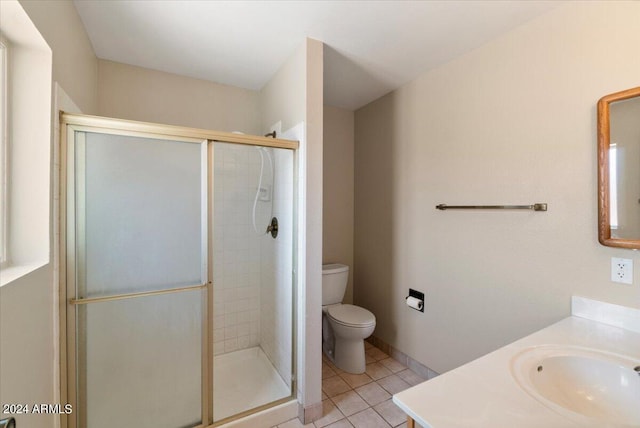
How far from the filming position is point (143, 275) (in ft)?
4.74

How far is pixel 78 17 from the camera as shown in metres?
1.52

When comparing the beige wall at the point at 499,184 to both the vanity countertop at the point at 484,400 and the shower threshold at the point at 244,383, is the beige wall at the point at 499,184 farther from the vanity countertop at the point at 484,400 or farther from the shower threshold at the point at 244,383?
the shower threshold at the point at 244,383

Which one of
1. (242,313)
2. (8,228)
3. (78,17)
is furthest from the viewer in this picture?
(242,313)

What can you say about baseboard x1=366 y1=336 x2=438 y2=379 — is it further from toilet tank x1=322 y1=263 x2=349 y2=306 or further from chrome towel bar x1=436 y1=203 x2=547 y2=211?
chrome towel bar x1=436 y1=203 x2=547 y2=211

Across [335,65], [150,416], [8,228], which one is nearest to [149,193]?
[8,228]

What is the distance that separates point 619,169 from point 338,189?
6.66ft

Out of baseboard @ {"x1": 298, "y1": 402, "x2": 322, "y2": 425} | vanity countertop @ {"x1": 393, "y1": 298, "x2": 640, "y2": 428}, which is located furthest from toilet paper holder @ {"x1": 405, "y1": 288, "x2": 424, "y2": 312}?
vanity countertop @ {"x1": 393, "y1": 298, "x2": 640, "y2": 428}

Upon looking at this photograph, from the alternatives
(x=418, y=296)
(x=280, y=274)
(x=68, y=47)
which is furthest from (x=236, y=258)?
(x=68, y=47)

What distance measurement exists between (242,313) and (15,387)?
157cm

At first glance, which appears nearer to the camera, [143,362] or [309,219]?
[143,362]

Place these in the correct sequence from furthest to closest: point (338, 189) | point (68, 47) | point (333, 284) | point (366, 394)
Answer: point (338, 189)
point (333, 284)
point (366, 394)
point (68, 47)

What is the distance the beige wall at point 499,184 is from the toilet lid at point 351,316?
0.32 metres

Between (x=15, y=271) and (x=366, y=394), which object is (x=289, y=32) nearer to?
(x=15, y=271)

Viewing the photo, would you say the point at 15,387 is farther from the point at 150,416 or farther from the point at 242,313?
the point at 242,313
